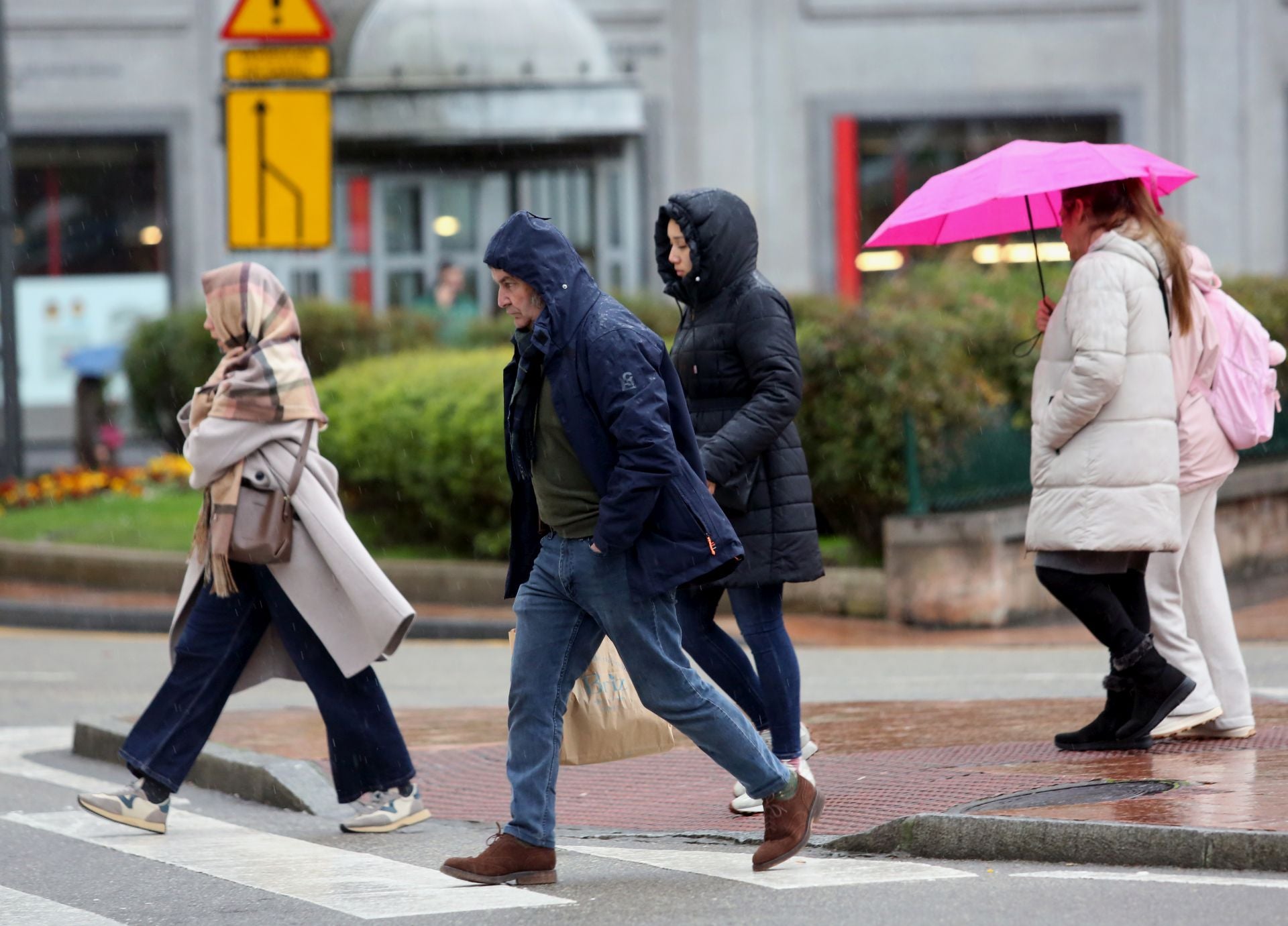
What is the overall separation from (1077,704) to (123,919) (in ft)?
14.4

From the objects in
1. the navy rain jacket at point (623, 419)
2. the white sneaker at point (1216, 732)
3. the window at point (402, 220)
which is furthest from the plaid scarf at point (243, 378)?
the window at point (402, 220)

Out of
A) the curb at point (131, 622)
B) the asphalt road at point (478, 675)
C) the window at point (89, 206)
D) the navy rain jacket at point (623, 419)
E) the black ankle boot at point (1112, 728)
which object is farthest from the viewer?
the window at point (89, 206)

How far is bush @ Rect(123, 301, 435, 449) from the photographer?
687 inches

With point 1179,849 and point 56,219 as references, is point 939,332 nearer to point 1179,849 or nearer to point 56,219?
point 1179,849

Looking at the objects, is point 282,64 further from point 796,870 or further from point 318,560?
point 796,870

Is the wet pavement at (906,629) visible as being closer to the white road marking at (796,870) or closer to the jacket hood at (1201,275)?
the jacket hood at (1201,275)

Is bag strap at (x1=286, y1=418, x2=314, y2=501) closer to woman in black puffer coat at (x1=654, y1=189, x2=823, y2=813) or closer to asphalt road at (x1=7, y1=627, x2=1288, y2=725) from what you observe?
woman in black puffer coat at (x1=654, y1=189, x2=823, y2=813)

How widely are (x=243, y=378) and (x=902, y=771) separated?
2458 mm

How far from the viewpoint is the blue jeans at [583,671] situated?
5.29 metres

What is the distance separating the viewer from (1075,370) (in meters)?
6.62

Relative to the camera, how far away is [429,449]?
13.5m

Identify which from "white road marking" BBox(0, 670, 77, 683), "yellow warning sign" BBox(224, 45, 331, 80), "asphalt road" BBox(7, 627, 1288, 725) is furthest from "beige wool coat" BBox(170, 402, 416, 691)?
"yellow warning sign" BBox(224, 45, 331, 80)

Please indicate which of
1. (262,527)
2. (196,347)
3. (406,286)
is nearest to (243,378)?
(262,527)

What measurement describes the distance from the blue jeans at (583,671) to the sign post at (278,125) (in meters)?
6.46
